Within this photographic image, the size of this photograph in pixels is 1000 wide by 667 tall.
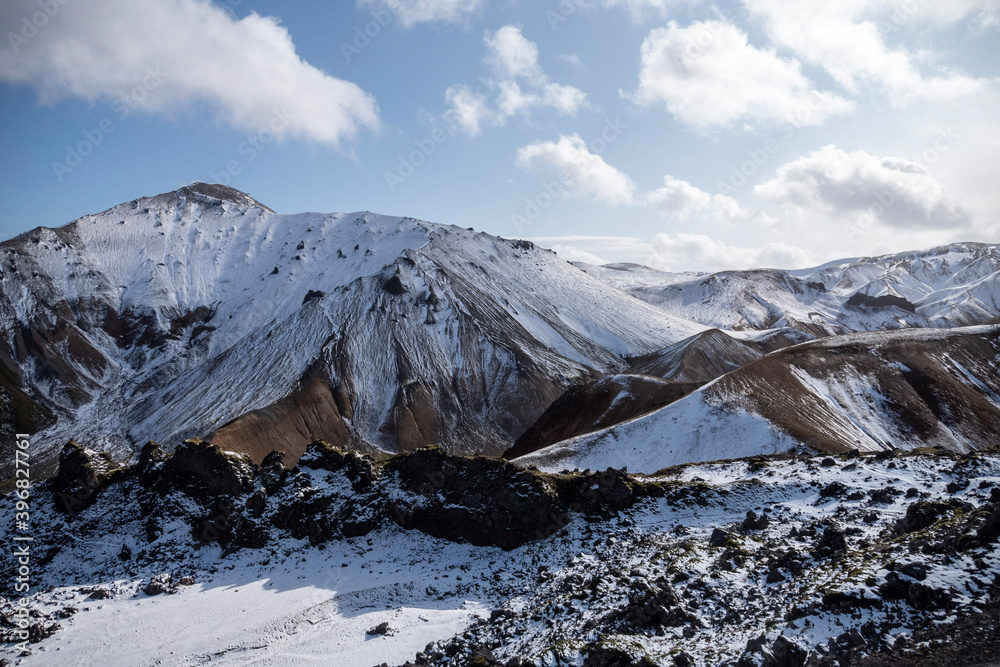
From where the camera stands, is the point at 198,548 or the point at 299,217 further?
the point at 299,217

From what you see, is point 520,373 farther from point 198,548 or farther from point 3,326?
point 3,326

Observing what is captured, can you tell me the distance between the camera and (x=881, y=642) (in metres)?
14.7

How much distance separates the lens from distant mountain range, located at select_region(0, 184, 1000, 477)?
56969 mm

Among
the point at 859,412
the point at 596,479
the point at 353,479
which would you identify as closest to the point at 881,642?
the point at 596,479

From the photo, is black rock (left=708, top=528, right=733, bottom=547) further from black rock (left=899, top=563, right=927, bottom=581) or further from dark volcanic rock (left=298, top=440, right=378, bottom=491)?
dark volcanic rock (left=298, top=440, right=378, bottom=491)

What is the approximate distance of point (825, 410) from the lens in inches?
2201

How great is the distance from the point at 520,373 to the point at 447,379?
595 inches

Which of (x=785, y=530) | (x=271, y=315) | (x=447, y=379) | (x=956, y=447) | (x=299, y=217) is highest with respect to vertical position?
(x=299, y=217)

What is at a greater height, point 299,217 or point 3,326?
point 299,217

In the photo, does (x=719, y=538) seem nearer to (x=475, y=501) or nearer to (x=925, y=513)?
(x=925, y=513)

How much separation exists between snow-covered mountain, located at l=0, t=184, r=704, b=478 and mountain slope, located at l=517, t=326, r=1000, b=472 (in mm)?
53203

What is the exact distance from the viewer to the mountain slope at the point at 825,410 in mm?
49250

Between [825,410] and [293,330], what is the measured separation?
10554 centimetres

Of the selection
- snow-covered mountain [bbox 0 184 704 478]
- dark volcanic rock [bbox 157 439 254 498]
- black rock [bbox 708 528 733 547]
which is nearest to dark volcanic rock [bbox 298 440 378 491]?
dark volcanic rock [bbox 157 439 254 498]
